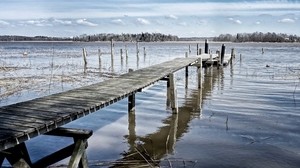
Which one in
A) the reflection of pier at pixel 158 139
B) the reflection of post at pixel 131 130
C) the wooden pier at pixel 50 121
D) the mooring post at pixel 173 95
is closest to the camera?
the wooden pier at pixel 50 121

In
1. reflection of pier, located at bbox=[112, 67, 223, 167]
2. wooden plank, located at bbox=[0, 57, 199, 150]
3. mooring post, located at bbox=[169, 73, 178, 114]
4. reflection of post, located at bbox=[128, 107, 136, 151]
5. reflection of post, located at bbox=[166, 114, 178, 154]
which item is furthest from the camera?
mooring post, located at bbox=[169, 73, 178, 114]

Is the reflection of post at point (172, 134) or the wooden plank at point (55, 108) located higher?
the wooden plank at point (55, 108)

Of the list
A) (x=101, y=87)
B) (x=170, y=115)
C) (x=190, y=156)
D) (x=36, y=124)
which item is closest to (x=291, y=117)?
(x=170, y=115)

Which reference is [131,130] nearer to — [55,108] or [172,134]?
[172,134]

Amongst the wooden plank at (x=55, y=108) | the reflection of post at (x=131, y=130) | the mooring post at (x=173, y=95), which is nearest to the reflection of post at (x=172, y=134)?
the mooring post at (x=173, y=95)

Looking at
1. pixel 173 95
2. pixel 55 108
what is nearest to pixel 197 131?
pixel 173 95

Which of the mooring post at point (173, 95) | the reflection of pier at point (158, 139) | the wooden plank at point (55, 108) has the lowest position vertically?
the reflection of pier at point (158, 139)

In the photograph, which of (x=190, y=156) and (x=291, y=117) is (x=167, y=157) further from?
(x=291, y=117)

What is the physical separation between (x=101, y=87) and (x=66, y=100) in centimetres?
239

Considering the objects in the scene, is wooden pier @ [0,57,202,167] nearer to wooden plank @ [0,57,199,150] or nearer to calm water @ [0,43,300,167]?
wooden plank @ [0,57,199,150]

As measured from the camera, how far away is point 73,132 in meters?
6.52

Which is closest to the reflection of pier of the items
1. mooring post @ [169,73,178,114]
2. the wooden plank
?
mooring post @ [169,73,178,114]

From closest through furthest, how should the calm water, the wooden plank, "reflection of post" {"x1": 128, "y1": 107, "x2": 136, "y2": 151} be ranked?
the wooden plank < the calm water < "reflection of post" {"x1": 128, "y1": 107, "x2": 136, "y2": 151}

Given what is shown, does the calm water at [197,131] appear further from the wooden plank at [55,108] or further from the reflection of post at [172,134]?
the wooden plank at [55,108]
